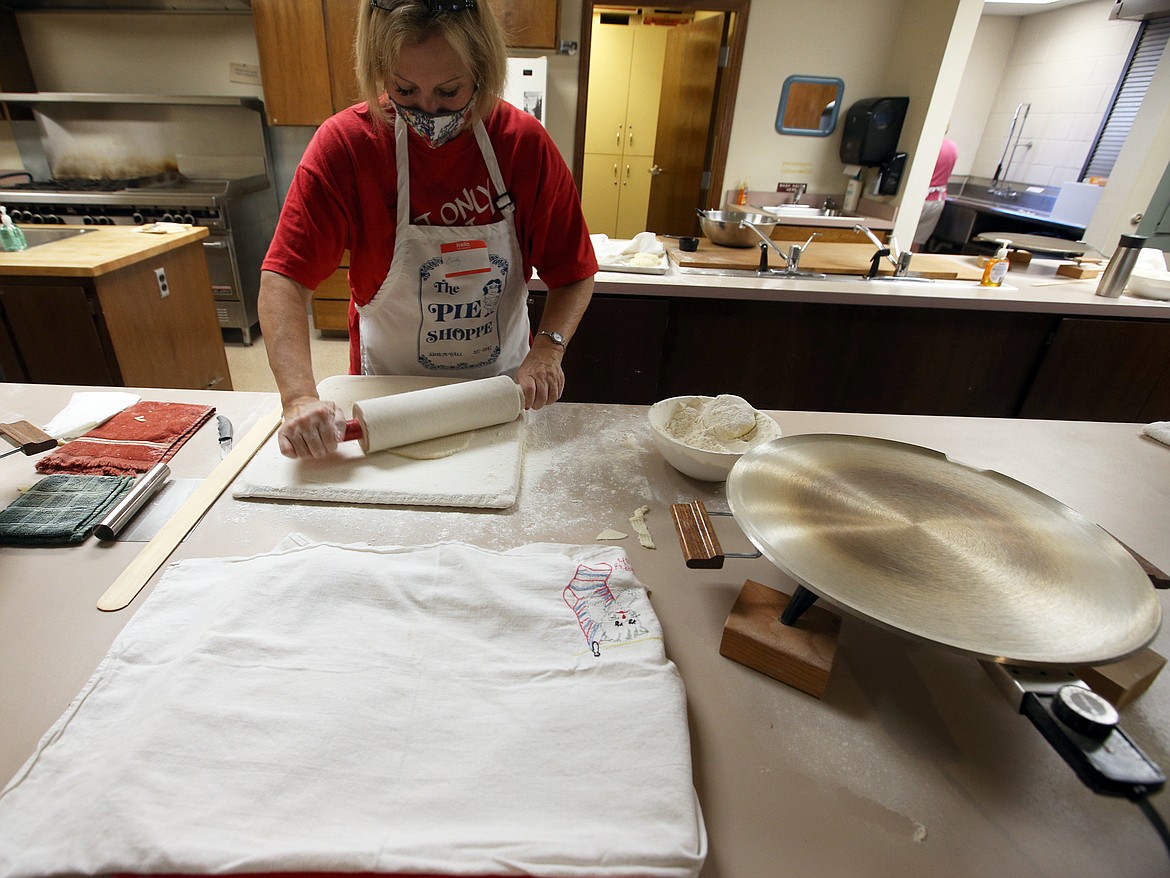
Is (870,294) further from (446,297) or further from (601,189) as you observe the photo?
(601,189)

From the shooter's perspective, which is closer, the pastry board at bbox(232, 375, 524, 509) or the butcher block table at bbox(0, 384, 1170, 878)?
the butcher block table at bbox(0, 384, 1170, 878)

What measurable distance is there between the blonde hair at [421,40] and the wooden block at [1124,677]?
1.27 meters

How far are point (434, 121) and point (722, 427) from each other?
2.60 feet

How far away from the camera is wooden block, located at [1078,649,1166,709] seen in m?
0.62

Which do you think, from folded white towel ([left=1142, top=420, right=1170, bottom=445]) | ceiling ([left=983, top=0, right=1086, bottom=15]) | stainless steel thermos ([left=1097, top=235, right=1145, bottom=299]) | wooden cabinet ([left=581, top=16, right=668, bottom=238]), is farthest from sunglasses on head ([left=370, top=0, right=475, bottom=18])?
Answer: ceiling ([left=983, top=0, right=1086, bottom=15])

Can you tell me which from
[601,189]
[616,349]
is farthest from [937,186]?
[616,349]

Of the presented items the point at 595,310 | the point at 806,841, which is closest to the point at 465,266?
the point at 595,310

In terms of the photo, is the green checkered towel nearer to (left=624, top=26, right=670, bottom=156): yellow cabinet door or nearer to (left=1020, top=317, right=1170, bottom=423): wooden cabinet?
(left=1020, top=317, right=1170, bottom=423): wooden cabinet

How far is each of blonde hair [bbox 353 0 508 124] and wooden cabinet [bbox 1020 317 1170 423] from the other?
2.41 meters

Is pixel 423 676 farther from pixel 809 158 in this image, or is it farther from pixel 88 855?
pixel 809 158

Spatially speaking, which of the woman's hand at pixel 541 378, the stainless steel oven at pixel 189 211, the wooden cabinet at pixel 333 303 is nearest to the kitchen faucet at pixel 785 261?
the woman's hand at pixel 541 378

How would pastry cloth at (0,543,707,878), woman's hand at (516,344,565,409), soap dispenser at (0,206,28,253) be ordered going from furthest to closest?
soap dispenser at (0,206,28,253)
woman's hand at (516,344,565,409)
pastry cloth at (0,543,707,878)

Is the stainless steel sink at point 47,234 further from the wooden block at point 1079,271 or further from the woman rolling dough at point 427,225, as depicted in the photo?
the wooden block at point 1079,271

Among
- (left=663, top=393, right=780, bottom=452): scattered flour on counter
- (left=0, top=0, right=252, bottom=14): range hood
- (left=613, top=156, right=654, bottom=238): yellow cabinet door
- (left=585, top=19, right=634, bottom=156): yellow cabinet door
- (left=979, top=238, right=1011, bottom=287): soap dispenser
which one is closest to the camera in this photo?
(left=663, top=393, right=780, bottom=452): scattered flour on counter
